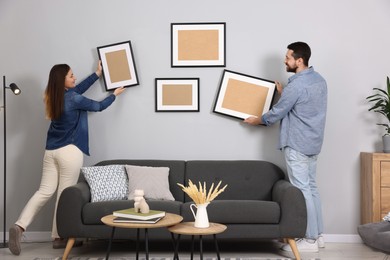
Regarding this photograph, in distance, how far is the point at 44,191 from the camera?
5.01 meters

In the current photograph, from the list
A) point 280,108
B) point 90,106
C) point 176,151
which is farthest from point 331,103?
point 90,106

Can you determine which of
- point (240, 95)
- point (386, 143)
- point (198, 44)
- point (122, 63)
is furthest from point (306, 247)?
point (122, 63)

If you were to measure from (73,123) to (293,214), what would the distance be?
2.00 meters

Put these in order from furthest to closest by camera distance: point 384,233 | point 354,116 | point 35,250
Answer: point 354,116 → point 35,250 → point 384,233

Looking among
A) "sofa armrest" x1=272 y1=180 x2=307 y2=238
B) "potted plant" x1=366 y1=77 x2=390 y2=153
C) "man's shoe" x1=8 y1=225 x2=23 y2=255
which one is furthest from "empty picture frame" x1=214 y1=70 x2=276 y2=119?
"man's shoe" x1=8 y1=225 x2=23 y2=255

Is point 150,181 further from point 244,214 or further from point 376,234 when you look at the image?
point 376,234

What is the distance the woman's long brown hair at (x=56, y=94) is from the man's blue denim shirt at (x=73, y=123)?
54mm

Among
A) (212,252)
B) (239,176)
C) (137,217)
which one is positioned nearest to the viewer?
(137,217)

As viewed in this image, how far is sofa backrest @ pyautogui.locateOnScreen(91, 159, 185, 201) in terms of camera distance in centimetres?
516

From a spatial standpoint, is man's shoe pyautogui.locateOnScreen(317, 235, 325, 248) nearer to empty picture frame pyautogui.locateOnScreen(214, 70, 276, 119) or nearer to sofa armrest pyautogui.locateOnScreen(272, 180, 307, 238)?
sofa armrest pyautogui.locateOnScreen(272, 180, 307, 238)

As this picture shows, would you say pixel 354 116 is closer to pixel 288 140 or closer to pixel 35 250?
pixel 288 140

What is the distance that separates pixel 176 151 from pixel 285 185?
3.92 ft

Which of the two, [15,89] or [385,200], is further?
[15,89]

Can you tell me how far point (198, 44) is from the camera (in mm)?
5449
